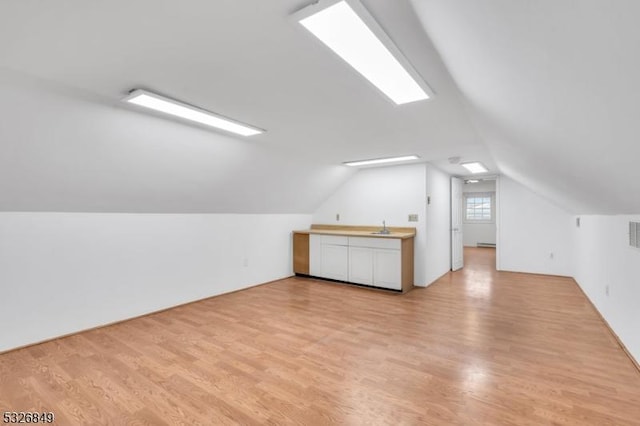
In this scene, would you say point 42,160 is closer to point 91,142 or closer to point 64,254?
point 91,142

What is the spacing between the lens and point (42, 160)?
2.50 meters

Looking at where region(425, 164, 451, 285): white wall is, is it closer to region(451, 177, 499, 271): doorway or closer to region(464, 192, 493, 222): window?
region(451, 177, 499, 271): doorway

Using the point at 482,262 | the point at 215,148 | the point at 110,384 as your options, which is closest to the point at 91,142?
the point at 215,148

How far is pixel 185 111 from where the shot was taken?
2.57 meters

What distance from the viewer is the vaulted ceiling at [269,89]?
35.6 inches

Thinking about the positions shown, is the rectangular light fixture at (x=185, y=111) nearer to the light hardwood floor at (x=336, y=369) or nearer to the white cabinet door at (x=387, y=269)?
the light hardwood floor at (x=336, y=369)

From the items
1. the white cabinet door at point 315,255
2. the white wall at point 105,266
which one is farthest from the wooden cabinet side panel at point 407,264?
the white wall at point 105,266

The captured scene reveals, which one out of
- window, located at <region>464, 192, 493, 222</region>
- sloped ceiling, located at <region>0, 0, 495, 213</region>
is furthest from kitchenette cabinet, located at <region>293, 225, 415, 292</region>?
window, located at <region>464, 192, 493, 222</region>

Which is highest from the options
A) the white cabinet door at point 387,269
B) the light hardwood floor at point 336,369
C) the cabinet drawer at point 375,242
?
the cabinet drawer at point 375,242

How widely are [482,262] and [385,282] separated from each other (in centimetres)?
414

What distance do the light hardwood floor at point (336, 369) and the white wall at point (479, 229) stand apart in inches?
288

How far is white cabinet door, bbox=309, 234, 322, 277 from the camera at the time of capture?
18.4ft

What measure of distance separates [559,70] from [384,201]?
4.61 m

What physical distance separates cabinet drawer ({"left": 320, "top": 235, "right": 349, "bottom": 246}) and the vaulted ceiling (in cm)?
202
